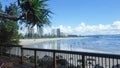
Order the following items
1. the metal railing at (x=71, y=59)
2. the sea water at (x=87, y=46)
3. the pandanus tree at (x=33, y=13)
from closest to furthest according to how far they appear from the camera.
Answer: the metal railing at (x=71, y=59) → the pandanus tree at (x=33, y=13) → the sea water at (x=87, y=46)

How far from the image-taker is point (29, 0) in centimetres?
813

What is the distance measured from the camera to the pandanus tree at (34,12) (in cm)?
821

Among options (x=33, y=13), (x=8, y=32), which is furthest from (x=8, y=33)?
(x=33, y=13)

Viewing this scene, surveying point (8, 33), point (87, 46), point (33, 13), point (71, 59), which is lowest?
point (87, 46)

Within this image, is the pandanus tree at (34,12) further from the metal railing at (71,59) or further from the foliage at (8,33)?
the foliage at (8,33)

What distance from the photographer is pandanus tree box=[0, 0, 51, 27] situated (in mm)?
8211

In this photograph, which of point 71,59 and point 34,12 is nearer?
point 71,59

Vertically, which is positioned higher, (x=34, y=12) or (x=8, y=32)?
(x=34, y=12)

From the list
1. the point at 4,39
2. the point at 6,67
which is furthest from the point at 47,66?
the point at 4,39

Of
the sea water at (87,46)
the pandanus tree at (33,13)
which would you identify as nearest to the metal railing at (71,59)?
the pandanus tree at (33,13)

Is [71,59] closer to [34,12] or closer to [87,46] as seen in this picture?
[34,12]

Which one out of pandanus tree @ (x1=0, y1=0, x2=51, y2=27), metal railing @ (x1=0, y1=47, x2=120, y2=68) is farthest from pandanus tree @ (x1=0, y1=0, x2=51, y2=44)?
metal railing @ (x1=0, y1=47, x2=120, y2=68)

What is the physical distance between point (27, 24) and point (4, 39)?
5.13 m

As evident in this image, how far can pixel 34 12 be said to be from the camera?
833 centimetres
